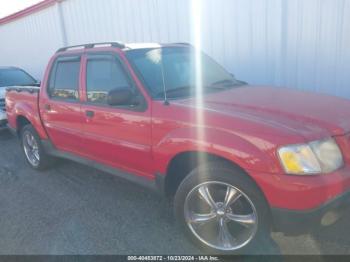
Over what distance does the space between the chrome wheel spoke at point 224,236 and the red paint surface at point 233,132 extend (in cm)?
57

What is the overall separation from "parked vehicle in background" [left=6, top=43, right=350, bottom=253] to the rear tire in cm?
76

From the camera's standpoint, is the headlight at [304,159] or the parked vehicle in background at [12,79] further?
the parked vehicle in background at [12,79]

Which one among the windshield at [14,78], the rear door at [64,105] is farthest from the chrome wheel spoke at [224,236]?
the windshield at [14,78]

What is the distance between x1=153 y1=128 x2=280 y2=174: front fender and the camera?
97.0 inches

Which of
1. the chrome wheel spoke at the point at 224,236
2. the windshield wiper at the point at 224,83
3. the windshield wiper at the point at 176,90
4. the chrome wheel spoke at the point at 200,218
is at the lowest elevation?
the chrome wheel spoke at the point at 224,236

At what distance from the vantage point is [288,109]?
9.72ft

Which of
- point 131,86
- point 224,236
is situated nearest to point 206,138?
point 224,236

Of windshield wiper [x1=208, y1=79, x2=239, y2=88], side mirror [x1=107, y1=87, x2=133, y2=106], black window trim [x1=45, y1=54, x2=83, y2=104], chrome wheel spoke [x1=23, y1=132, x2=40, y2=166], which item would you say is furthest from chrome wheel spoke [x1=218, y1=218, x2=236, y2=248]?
chrome wheel spoke [x1=23, y1=132, x2=40, y2=166]

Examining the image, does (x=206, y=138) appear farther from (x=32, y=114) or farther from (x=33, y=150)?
(x=33, y=150)

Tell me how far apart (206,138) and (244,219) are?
2.36ft

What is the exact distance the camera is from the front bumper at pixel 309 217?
7.87 ft

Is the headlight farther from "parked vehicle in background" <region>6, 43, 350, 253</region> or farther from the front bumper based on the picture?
the front bumper

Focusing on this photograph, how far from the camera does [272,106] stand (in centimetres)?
304

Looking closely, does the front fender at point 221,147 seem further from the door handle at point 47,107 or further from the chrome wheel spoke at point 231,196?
the door handle at point 47,107
